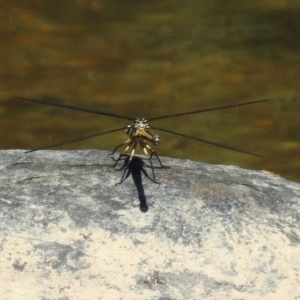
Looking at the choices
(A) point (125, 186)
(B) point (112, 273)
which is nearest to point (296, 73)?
(A) point (125, 186)

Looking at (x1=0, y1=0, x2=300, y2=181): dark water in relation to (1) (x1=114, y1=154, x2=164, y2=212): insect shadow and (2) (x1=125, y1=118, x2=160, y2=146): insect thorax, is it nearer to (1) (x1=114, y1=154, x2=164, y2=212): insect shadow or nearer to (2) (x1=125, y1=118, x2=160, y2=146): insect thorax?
(2) (x1=125, y1=118, x2=160, y2=146): insect thorax

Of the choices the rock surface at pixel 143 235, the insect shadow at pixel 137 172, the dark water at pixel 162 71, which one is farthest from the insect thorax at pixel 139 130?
the dark water at pixel 162 71

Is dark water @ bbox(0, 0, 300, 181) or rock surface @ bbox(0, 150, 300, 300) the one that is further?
dark water @ bbox(0, 0, 300, 181)

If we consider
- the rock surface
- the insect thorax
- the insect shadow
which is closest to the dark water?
the insect thorax

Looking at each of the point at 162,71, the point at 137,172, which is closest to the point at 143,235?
the point at 137,172

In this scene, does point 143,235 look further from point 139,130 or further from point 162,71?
point 162,71

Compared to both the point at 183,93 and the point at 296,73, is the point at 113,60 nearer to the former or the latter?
the point at 183,93
